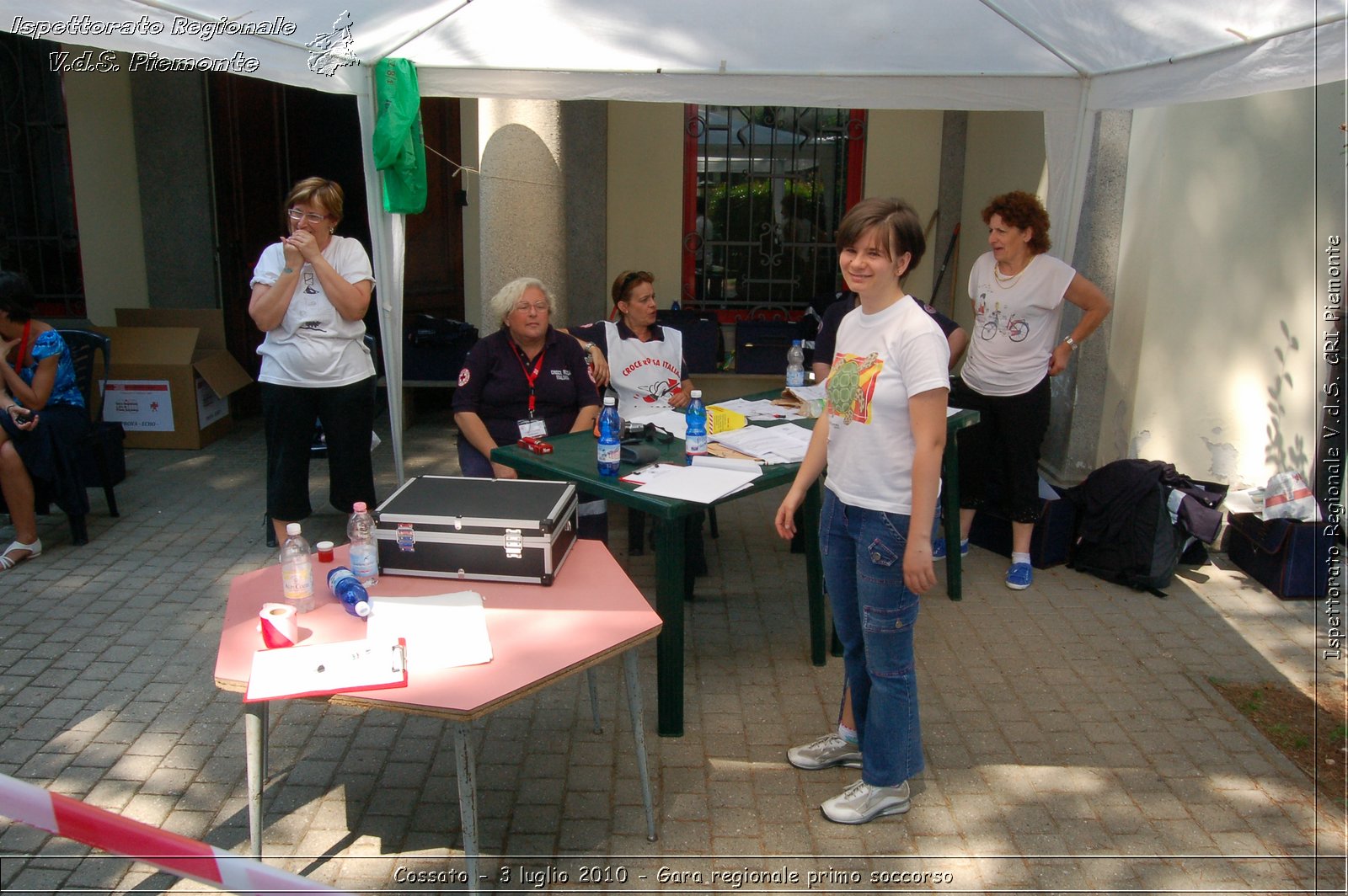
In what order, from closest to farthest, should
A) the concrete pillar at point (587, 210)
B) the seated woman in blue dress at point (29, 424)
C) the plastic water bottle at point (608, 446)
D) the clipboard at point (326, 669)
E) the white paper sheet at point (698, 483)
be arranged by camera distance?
the clipboard at point (326, 669), the white paper sheet at point (698, 483), the plastic water bottle at point (608, 446), the seated woman in blue dress at point (29, 424), the concrete pillar at point (587, 210)

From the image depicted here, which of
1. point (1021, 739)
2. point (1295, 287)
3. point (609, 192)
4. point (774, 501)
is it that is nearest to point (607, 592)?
point (1021, 739)

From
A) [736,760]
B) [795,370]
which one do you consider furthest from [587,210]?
[736,760]

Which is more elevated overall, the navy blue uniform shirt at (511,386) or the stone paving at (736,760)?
the navy blue uniform shirt at (511,386)

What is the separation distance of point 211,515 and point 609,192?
12.9ft

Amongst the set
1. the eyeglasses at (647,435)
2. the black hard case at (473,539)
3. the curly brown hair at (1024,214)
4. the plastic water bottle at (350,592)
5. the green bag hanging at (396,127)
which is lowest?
the plastic water bottle at (350,592)

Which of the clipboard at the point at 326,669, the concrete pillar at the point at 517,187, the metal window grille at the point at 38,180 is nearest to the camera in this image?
the clipboard at the point at 326,669

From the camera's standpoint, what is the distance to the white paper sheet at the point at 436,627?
257 centimetres

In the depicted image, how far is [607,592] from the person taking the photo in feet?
9.78

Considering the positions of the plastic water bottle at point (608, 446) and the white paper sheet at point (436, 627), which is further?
the plastic water bottle at point (608, 446)

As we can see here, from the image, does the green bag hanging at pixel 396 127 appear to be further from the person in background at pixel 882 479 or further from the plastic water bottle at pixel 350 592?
the person in background at pixel 882 479

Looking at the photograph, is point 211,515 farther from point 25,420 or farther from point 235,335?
point 235,335

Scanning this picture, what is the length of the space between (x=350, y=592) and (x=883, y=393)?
1525 millimetres

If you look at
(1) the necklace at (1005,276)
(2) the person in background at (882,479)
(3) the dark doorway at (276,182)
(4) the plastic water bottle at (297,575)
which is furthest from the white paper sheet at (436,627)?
(3) the dark doorway at (276,182)

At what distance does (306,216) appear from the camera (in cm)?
458
